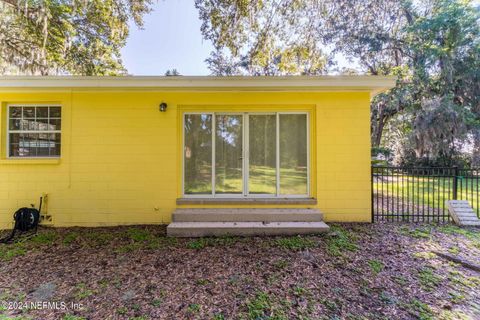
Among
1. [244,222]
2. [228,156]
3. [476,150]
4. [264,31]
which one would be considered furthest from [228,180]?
[476,150]

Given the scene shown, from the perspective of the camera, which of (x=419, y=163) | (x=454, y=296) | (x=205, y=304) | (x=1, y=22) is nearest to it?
(x=205, y=304)

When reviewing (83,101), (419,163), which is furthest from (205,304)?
(419,163)

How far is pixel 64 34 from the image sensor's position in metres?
7.72

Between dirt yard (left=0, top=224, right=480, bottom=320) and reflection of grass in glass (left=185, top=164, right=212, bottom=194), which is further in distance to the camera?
reflection of grass in glass (left=185, top=164, right=212, bottom=194)

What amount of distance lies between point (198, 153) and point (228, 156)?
2.21 ft

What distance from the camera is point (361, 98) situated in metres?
4.89

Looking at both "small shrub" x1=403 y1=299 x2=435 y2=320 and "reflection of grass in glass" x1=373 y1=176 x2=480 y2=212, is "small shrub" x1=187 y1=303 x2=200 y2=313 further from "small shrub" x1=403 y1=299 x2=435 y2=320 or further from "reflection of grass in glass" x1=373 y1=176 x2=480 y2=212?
"reflection of grass in glass" x1=373 y1=176 x2=480 y2=212

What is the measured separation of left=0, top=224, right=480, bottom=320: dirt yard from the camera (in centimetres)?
240

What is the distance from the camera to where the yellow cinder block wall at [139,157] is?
4844 mm

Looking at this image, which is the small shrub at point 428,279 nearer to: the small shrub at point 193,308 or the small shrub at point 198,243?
the small shrub at point 193,308

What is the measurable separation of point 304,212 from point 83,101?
17.0ft

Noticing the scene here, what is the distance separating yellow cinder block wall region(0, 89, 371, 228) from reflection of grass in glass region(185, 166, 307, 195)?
0.38 m

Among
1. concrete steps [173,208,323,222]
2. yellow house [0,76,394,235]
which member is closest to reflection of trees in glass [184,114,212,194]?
yellow house [0,76,394,235]

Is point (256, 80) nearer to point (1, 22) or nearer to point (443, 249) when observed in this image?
point (443, 249)
